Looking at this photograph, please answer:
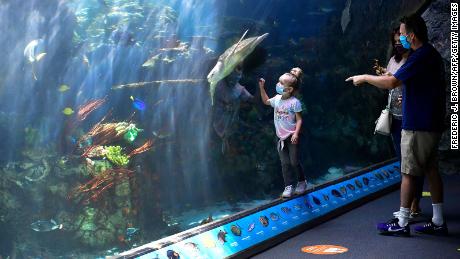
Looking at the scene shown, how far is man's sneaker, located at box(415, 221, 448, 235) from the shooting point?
14.1 ft

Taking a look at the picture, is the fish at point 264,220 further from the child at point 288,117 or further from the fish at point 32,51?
the fish at point 32,51

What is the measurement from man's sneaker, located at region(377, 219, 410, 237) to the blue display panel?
0.76 metres

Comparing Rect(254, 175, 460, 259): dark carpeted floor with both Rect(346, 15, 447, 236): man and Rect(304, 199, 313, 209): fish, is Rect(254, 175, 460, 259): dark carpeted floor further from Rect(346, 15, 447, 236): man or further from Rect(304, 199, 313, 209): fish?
Rect(346, 15, 447, 236): man

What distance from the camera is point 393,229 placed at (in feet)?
14.3

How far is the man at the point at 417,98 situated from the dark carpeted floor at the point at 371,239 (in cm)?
32

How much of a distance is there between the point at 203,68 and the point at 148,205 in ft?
4.85

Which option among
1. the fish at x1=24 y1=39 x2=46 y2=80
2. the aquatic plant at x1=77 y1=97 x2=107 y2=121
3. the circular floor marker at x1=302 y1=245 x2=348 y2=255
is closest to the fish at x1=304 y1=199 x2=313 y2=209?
the circular floor marker at x1=302 y1=245 x2=348 y2=255

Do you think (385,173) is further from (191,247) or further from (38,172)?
(38,172)

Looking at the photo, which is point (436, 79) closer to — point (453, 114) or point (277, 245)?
point (277, 245)

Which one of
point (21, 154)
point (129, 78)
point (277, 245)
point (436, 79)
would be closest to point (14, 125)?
point (21, 154)

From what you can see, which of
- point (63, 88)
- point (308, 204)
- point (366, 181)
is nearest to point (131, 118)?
point (63, 88)

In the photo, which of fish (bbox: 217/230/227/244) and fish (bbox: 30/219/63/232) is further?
fish (bbox: 217/230/227/244)

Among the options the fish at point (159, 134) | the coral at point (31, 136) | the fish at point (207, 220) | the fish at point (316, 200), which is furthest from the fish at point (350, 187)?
the coral at point (31, 136)

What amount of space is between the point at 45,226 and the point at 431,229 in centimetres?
317
